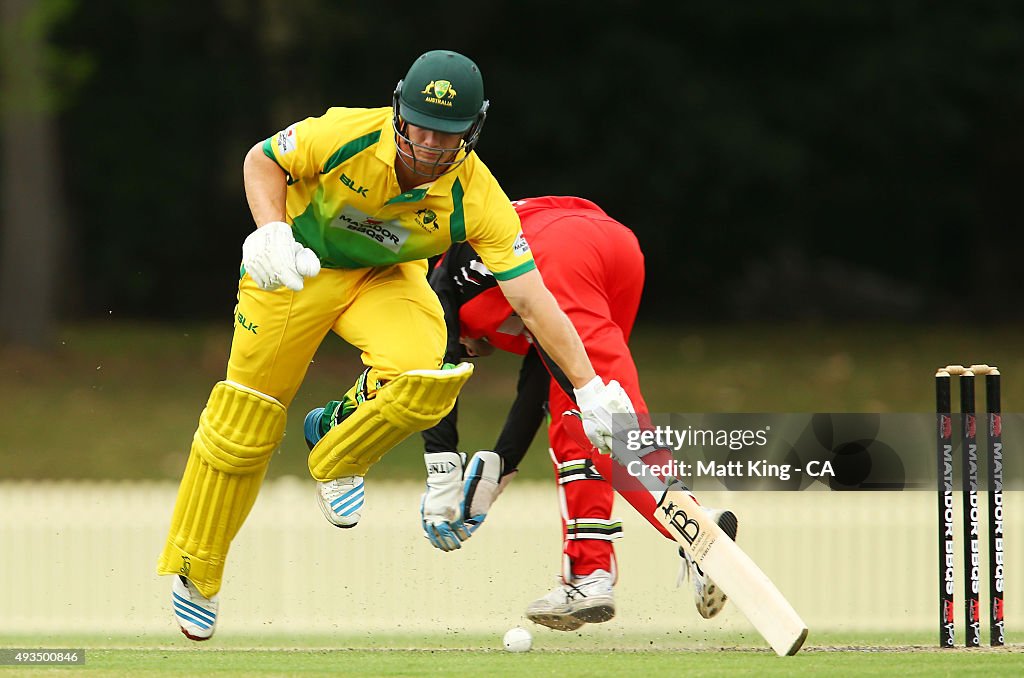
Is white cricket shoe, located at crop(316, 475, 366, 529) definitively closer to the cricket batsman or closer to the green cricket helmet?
the cricket batsman

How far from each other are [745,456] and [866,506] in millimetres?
3642

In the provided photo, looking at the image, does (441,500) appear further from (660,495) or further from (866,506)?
(866,506)

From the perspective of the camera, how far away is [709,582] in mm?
4695

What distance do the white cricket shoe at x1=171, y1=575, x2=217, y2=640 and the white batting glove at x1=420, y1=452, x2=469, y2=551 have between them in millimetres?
738

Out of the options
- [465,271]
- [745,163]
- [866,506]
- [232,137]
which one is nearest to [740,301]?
[745,163]

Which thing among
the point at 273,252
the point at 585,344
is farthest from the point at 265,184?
the point at 585,344

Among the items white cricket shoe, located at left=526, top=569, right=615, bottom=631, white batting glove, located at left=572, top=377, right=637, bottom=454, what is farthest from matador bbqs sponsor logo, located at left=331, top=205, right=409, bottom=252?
white cricket shoe, located at left=526, top=569, right=615, bottom=631

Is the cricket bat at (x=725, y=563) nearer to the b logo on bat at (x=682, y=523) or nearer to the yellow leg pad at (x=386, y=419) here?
the b logo on bat at (x=682, y=523)

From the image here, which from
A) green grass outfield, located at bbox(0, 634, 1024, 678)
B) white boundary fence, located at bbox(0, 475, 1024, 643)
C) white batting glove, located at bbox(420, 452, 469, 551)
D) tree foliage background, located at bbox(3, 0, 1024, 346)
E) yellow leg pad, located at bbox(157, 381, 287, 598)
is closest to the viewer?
green grass outfield, located at bbox(0, 634, 1024, 678)

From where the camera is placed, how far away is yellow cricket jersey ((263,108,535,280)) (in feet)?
14.4

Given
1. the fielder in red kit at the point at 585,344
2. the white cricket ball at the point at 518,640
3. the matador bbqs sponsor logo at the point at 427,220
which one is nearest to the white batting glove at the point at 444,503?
the fielder in red kit at the point at 585,344

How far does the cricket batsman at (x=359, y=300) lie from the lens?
171 inches

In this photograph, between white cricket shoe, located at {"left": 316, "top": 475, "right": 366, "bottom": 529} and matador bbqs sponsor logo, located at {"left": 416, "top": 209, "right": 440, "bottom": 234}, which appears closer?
matador bbqs sponsor logo, located at {"left": 416, "top": 209, "right": 440, "bottom": 234}

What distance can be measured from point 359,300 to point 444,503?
2.77 feet
